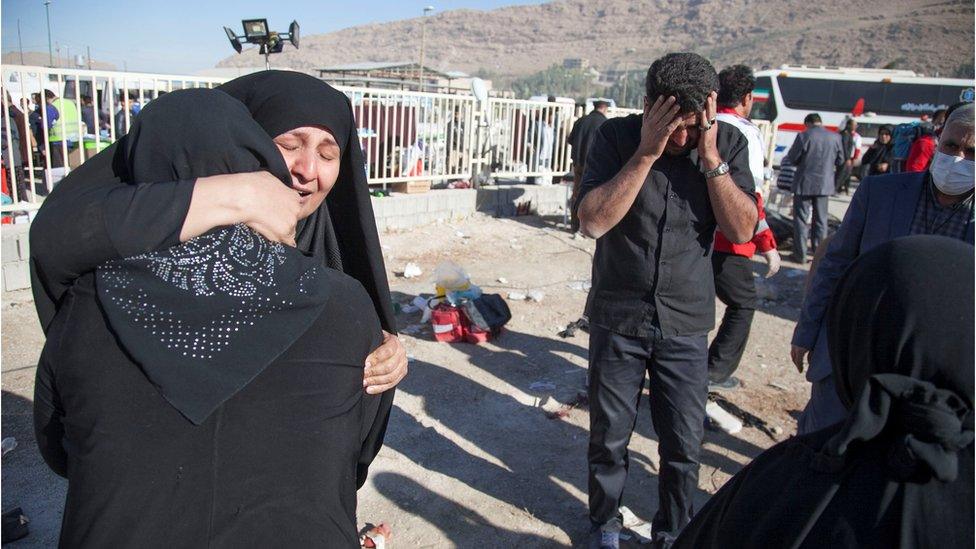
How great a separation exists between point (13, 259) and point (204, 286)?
5.87 meters

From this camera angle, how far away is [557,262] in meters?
8.14

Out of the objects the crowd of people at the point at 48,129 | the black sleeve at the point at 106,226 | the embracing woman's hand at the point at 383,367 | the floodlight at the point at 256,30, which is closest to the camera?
the black sleeve at the point at 106,226

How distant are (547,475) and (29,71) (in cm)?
587

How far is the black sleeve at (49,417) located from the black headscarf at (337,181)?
787 mm

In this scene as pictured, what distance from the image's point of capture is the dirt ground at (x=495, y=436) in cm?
313

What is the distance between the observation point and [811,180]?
861cm

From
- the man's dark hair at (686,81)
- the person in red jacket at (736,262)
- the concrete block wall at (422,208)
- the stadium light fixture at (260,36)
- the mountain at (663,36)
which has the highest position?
the mountain at (663,36)

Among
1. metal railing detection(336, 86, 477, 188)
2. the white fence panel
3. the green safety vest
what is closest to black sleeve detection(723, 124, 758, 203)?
the white fence panel

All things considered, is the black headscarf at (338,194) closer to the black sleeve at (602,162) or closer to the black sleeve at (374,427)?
the black sleeve at (374,427)

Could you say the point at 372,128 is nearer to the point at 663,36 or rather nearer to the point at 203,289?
the point at 203,289

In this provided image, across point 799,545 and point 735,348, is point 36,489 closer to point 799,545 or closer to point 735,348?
point 799,545

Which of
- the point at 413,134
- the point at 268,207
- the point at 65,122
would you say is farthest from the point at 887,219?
the point at 413,134

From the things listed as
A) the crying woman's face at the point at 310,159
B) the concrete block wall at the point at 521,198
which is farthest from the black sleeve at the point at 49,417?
the concrete block wall at the point at 521,198

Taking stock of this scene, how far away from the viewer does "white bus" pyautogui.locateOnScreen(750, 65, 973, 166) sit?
20969 millimetres
